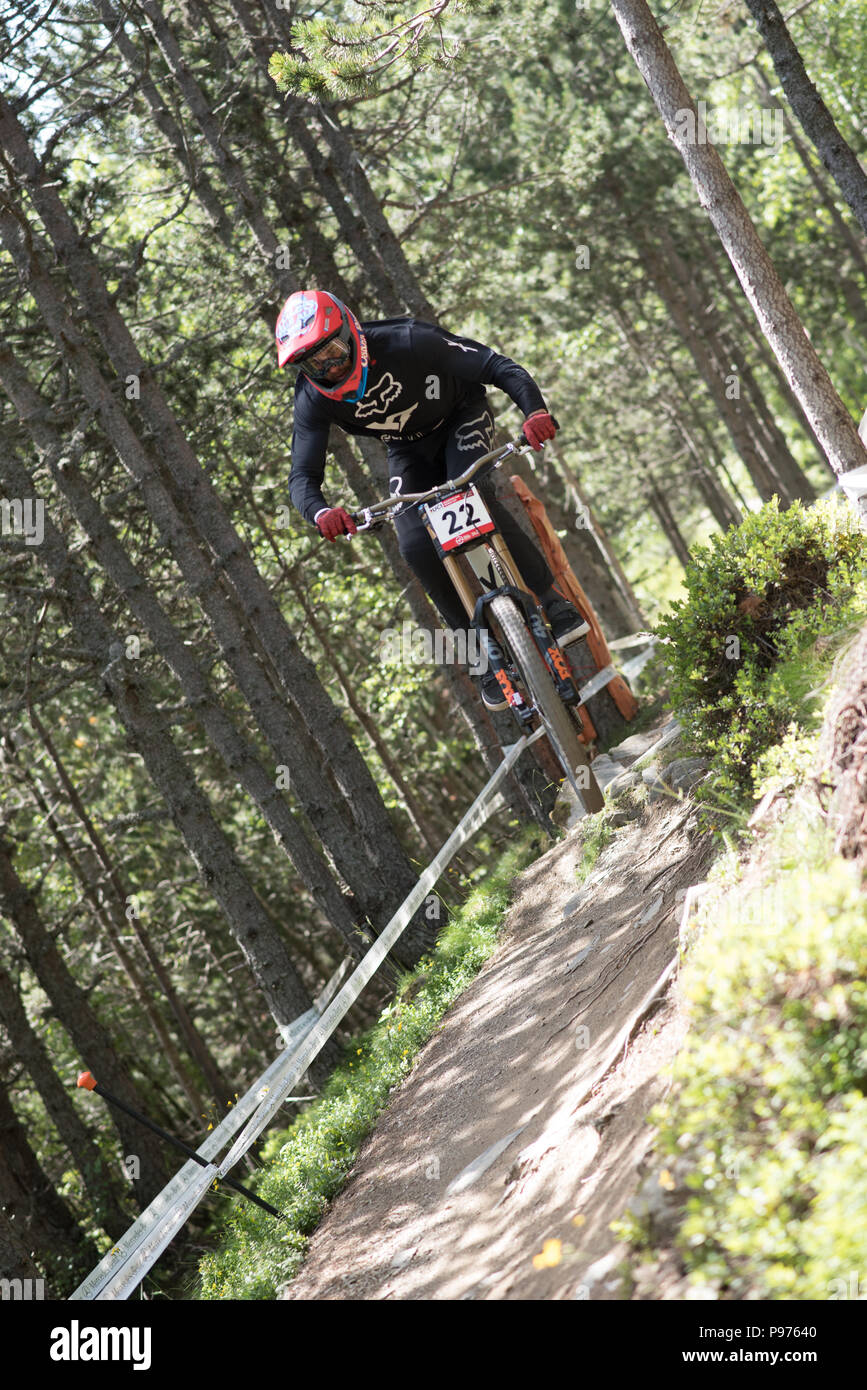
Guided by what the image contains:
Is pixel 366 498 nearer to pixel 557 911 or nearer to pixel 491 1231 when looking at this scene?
pixel 557 911

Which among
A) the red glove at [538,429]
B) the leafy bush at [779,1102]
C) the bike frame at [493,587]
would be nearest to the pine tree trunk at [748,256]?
the red glove at [538,429]

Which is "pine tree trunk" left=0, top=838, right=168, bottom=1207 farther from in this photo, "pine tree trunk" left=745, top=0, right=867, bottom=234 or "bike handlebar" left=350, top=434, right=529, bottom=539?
"pine tree trunk" left=745, top=0, right=867, bottom=234

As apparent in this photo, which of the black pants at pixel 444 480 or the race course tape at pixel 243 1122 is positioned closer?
the race course tape at pixel 243 1122

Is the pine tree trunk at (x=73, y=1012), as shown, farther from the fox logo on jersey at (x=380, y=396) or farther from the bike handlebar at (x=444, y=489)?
the fox logo on jersey at (x=380, y=396)

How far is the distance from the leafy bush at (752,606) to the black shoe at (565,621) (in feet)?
4.30

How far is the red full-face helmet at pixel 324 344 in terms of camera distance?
6.94 m

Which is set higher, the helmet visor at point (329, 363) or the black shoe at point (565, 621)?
the helmet visor at point (329, 363)

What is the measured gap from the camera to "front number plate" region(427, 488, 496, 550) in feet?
24.2

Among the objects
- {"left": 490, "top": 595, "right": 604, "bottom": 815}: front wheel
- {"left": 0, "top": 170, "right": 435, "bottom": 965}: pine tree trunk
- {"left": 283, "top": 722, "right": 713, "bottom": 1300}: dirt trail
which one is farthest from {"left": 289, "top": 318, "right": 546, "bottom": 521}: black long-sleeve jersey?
{"left": 0, "top": 170, "right": 435, "bottom": 965}: pine tree trunk

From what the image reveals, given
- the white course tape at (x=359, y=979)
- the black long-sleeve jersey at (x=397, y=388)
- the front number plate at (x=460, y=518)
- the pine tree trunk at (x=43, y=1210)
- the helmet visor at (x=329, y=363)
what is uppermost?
the helmet visor at (x=329, y=363)

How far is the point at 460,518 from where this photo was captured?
7410 millimetres

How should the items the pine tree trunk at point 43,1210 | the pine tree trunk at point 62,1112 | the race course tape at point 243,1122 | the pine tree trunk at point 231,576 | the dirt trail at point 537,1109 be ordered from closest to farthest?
the dirt trail at point 537,1109, the race course tape at point 243,1122, the pine tree trunk at point 231,576, the pine tree trunk at point 62,1112, the pine tree trunk at point 43,1210
